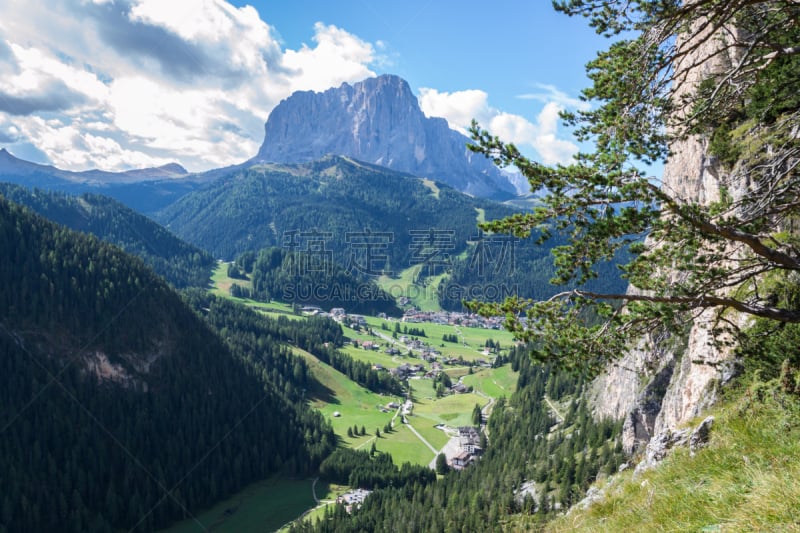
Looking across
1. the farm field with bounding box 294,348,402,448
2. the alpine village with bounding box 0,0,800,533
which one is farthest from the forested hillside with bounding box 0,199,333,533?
the farm field with bounding box 294,348,402,448

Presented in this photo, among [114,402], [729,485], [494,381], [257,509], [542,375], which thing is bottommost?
[257,509]

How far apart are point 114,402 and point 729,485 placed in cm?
13433

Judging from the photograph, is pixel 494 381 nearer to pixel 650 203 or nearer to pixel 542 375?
pixel 542 375

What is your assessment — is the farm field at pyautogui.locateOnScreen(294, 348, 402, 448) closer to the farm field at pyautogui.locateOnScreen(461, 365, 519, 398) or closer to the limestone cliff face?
the farm field at pyautogui.locateOnScreen(461, 365, 519, 398)

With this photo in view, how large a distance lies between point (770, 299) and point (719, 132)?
40.8 feet

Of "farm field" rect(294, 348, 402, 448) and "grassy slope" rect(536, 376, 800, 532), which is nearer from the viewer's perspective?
"grassy slope" rect(536, 376, 800, 532)

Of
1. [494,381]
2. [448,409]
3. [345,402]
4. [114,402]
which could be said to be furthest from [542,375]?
[114,402]

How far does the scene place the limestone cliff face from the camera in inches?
652

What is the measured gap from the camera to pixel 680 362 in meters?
42.4

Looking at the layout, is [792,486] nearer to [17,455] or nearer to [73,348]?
[17,455]

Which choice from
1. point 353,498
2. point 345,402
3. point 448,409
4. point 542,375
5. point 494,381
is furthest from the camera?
point 494,381

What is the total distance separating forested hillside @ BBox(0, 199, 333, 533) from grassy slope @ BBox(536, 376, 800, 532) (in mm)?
103716

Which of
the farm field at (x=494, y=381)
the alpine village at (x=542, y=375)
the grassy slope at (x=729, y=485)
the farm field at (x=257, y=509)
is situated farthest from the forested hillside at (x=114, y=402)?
the grassy slope at (x=729, y=485)

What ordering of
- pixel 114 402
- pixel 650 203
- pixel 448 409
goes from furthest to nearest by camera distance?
pixel 448 409
pixel 114 402
pixel 650 203
